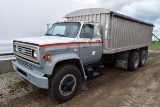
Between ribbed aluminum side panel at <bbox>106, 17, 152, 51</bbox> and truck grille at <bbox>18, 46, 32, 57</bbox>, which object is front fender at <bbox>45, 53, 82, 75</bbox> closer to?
truck grille at <bbox>18, 46, 32, 57</bbox>

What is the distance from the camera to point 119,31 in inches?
276

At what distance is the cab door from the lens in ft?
17.3

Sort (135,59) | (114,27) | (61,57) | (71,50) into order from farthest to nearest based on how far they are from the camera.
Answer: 1. (135,59)
2. (114,27)
3. (71,50)
4. (61,57)

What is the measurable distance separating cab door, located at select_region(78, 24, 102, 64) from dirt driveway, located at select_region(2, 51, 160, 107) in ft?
3.52

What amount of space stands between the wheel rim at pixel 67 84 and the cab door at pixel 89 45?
0.79 metres

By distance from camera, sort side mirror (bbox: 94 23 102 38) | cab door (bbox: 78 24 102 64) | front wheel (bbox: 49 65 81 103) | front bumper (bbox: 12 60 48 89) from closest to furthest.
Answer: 1. front bumper (bbox: 12 60 48 89)
2. front wheel (bbox: 49 65 81 103)
3. cab door (bbox: 78 24 102 64)
4. side mirror (bbox: 94 23 102 38)

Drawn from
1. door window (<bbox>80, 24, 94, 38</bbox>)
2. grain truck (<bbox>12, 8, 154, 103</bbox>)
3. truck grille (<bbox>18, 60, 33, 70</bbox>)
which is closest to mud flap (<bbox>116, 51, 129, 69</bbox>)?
grain truck (<bbox>12, 8, 154, 103</bbox>)

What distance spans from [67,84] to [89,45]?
1.49 meters

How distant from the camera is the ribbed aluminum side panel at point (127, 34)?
21.6ft

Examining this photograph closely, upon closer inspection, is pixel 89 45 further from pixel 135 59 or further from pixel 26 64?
pixel 135 59

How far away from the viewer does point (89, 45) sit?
548 cm

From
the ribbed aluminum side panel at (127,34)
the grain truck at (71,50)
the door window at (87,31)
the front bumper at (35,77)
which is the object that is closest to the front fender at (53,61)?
the grain truck at (71,50)

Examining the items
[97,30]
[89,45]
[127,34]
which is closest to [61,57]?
[89,45]

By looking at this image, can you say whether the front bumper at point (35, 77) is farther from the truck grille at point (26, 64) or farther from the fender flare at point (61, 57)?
the fender flare at point (61, 57)
